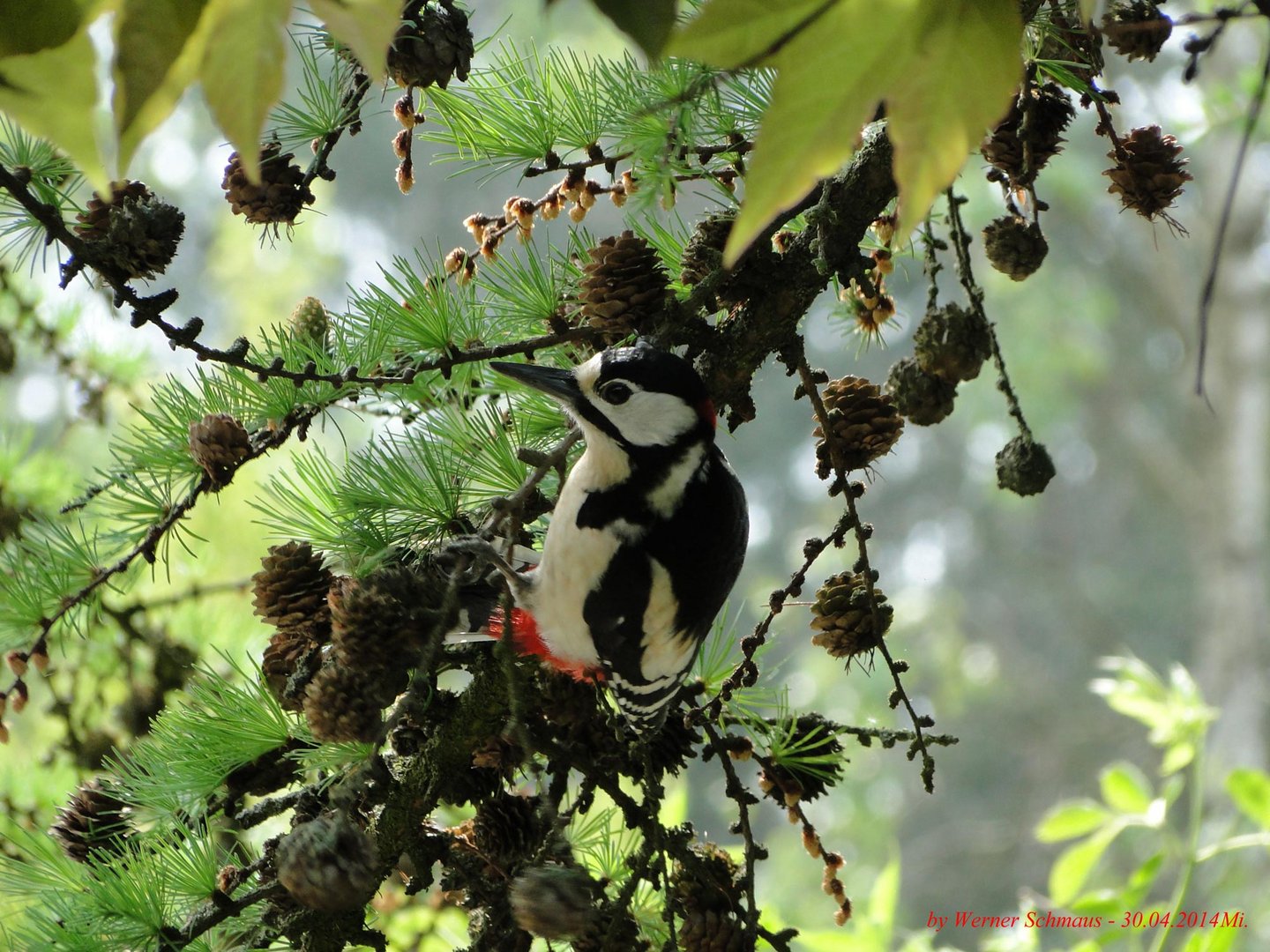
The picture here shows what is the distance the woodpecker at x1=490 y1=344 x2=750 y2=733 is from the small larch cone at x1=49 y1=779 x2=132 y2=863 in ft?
0.93

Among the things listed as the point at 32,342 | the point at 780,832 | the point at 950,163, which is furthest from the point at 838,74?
the point at 780,832

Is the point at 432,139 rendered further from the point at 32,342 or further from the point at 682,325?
the point at 32,342


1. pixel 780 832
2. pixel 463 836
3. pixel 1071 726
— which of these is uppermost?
pixel 1071 726

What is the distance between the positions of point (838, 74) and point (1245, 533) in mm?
5452

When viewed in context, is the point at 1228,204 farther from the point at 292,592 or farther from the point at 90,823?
the point at 90,823

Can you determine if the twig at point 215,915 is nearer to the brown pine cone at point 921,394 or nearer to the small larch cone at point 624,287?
the small larch cone at point 624,287

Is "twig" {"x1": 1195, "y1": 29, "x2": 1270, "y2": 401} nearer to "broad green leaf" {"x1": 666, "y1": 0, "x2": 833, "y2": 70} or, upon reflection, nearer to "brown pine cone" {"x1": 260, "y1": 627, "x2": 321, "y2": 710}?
"broad green leaf" {"x1": 666, "y1": 0, "x2": 833, "y2": 70}

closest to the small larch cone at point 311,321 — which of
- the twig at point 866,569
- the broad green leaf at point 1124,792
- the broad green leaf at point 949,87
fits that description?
the twig at point 866,569

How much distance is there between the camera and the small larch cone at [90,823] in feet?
2.43

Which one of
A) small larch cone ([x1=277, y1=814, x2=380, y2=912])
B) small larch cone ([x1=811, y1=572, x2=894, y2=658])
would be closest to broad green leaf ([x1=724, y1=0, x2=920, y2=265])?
small larch cone ([x1=277, y1=814, x2=380, y2=912])

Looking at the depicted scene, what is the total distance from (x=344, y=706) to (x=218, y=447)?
187 mm

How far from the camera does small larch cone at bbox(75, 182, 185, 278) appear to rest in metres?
0.63

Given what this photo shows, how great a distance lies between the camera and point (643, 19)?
281 millimetres

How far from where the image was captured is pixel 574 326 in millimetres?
753
